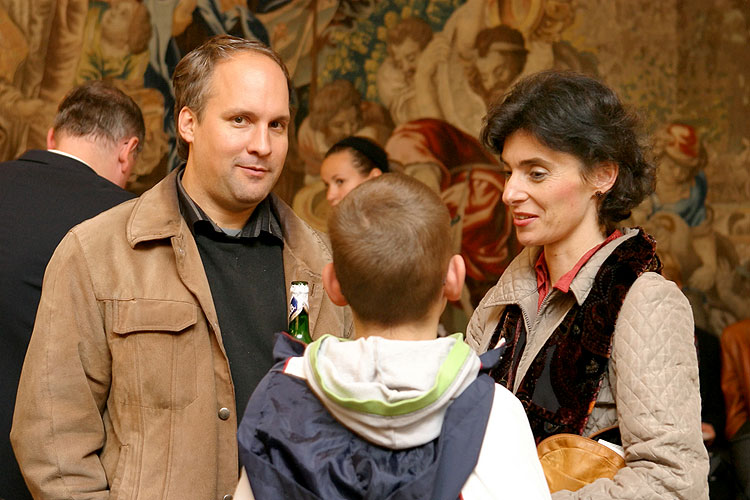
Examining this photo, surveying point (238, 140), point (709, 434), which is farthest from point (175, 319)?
point (709, 434)

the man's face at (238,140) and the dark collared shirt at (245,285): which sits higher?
the man's face at (238,140)

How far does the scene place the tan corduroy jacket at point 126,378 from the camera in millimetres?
2500

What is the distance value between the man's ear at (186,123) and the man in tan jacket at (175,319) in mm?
28

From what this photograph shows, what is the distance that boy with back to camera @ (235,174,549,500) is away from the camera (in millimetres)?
1705

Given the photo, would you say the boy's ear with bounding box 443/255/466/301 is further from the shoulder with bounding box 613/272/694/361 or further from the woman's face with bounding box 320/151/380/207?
the woman's face with bounding box 320/151/380/207

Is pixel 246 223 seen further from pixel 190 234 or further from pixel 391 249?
pixel 391 249

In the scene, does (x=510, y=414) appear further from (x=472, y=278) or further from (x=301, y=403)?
(x=472, y=278)

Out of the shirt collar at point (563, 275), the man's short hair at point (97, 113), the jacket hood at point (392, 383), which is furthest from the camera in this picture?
the man's short hair at point (97, 113)

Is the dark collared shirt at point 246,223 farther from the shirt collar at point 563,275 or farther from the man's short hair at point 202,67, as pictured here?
the shirt collar at point 563,275

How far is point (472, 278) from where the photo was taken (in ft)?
24.5

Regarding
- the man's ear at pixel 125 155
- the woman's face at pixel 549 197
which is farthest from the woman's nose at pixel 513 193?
the man's ear at pixel 125 155

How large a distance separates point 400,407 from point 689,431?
1.02 m

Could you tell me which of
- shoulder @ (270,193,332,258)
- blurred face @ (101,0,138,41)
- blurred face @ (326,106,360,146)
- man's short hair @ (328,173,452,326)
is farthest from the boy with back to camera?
blurred face @ (101,0,138,41)

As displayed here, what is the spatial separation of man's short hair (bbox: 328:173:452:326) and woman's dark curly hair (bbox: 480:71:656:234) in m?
0.94
